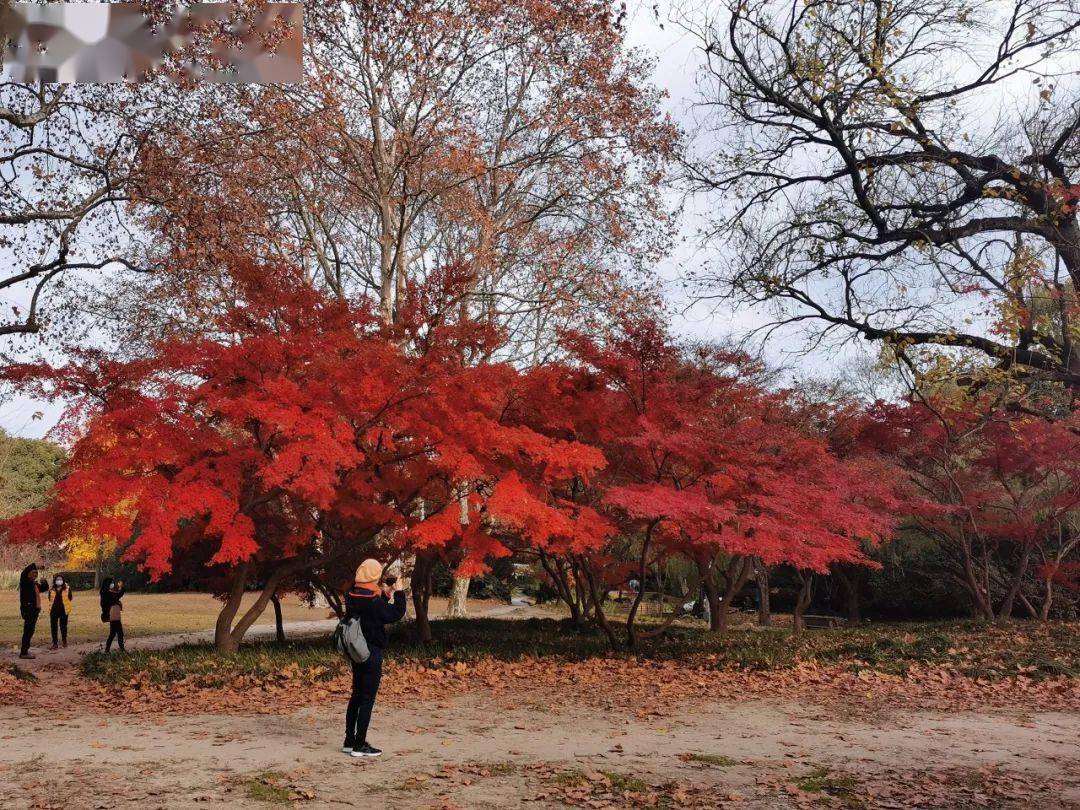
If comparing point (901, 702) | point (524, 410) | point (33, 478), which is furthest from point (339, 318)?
point (33, 478)

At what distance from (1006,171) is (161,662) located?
12496mm

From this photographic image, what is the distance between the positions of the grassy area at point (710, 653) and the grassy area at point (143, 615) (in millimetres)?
7521

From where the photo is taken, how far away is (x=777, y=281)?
1142cm

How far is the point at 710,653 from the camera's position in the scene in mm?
13727

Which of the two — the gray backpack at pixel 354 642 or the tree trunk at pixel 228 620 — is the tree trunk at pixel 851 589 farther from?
the gray backpack at pixel 354 642

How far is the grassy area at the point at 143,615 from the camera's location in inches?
Result: 821

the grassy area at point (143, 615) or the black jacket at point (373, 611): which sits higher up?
the black jacket at point (373, 611)

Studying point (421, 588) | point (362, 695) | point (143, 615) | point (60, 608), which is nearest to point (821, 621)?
point (421, 588)

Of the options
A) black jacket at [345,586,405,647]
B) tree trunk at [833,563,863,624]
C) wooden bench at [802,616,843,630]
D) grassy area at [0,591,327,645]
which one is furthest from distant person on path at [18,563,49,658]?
wooden bench at [802,616,843,630]

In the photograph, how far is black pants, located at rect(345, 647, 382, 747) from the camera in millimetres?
6844

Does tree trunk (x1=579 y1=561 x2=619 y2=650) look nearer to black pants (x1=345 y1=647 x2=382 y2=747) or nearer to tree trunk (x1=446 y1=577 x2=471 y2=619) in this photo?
black pants (x1=345 y1=647 x2=382 y2=747)

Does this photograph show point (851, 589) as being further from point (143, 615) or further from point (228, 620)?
point (143, 615)

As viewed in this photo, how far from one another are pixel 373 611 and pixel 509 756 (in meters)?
1.63

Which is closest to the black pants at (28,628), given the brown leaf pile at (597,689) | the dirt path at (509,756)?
the brown leaf pile at (597,689)
